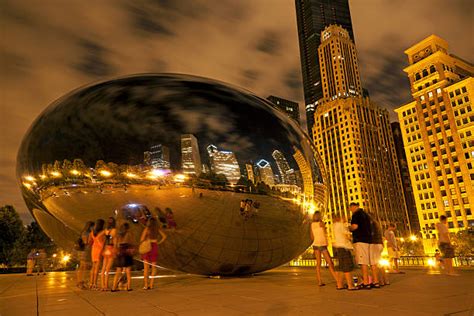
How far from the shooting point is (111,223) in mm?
6992

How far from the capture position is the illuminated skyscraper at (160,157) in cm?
624

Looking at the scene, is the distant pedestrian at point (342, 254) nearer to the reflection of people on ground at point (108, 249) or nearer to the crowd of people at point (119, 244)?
the crowd of people at point (119, 244)

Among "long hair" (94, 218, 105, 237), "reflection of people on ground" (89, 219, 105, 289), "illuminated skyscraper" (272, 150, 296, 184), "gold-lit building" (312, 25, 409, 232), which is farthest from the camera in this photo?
"gold-lit building" (312, 25, 409, 232)

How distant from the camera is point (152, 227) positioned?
679cm

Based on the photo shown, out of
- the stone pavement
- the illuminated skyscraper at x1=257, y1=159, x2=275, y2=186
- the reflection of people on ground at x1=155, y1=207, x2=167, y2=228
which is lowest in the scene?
the stone pavement

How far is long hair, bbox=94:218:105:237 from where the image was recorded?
7.18 m

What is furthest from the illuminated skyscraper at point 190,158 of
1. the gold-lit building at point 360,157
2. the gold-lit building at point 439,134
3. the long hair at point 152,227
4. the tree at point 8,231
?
the gold-lit building at point 360,157

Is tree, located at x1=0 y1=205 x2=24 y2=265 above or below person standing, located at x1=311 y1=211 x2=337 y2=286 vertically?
above

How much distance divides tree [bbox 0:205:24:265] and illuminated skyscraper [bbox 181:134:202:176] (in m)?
43.9

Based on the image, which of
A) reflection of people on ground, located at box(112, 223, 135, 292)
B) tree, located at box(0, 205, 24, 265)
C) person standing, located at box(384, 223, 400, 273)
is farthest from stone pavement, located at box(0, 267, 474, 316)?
tree, located at box(0, 205, 24, 265)

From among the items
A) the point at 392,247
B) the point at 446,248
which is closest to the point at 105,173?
the point at 392,247

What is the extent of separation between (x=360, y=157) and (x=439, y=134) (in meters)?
26.5

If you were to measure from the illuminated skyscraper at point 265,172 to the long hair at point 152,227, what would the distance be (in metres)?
2.19

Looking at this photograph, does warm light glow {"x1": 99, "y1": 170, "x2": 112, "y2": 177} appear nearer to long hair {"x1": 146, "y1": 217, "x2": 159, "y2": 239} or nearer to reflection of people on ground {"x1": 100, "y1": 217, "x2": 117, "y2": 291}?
reflection of people on ground {"x1": 100, "y1": 217, "x2": 117, "y2": 291}
